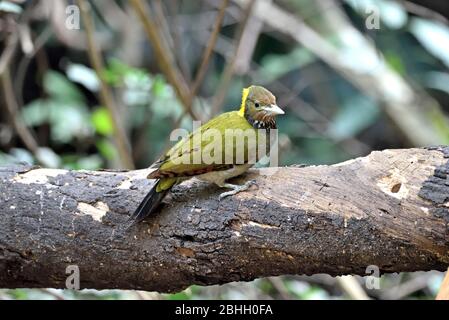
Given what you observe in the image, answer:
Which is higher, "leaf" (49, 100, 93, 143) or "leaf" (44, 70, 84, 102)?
"leaf" (44, 70, 84, 102)

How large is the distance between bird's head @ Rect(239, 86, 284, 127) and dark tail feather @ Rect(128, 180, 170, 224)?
439mm

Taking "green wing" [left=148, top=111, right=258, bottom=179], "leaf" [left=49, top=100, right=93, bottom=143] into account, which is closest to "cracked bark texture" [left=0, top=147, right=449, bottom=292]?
"green wing" [left=148, top=111, right=258, bottom=179]

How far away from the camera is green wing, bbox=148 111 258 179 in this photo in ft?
7.67

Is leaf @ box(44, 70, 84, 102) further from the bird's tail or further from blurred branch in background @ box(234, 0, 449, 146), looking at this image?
the bird's tail

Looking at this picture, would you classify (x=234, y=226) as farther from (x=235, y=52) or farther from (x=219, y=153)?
(x=235, y=52)

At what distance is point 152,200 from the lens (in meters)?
2.35

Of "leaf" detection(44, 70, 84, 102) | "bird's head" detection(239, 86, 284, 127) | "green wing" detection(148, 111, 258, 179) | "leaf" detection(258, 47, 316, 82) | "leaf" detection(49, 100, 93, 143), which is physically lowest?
"green wing" detection(148, 111, 258, 179)

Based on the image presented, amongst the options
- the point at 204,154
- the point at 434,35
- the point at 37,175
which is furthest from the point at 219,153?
the point at 434,35

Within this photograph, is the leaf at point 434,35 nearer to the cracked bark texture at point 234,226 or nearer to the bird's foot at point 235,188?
the cracked bark texture at point 234,226

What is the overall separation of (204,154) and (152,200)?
24 centimetres

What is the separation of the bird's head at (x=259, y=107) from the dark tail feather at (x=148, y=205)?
17.3 inches

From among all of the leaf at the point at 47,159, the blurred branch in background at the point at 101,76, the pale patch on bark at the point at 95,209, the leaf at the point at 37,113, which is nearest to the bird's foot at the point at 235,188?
the pale patch on bark at the point at 95,209

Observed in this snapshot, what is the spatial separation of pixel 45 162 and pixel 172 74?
930 millimetres

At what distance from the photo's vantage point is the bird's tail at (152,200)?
7.63 feet
